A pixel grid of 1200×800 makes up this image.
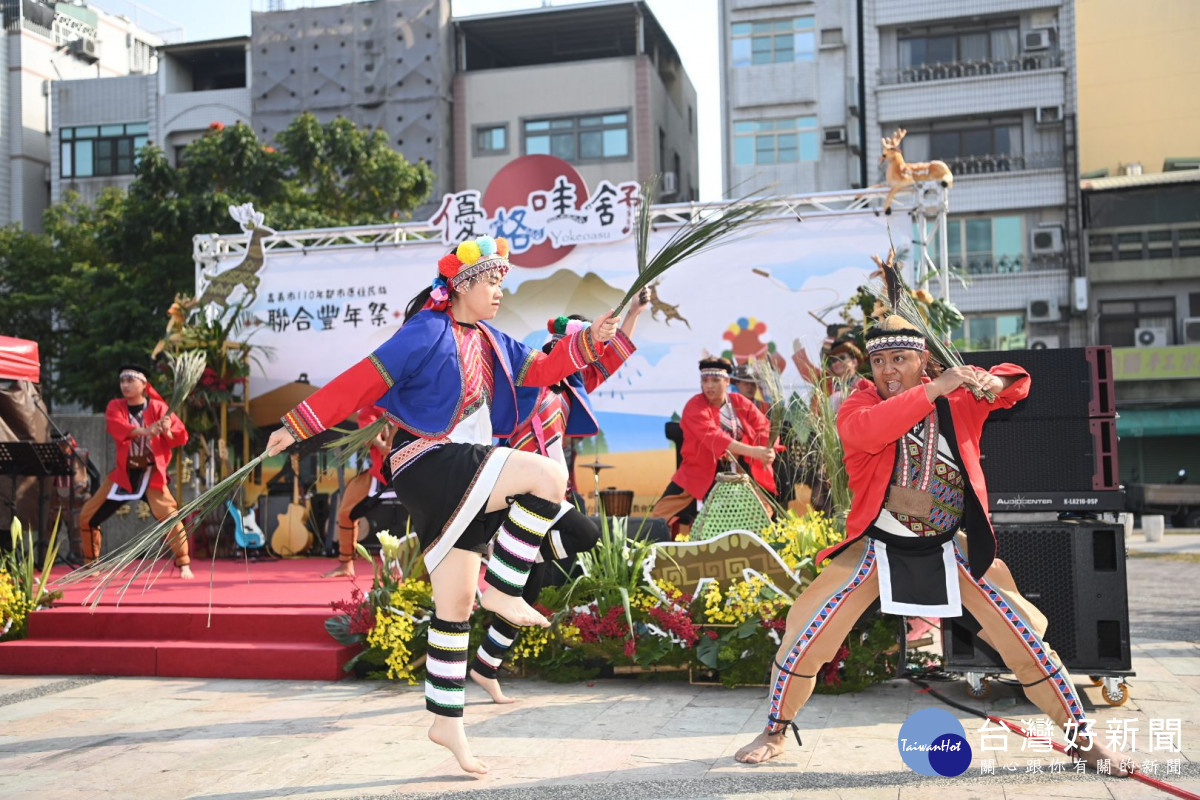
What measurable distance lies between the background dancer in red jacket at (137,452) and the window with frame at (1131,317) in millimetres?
20483

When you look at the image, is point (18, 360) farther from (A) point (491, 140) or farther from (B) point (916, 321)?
(A) point (491, 140)

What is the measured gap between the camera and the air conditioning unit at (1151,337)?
23031 millimetres

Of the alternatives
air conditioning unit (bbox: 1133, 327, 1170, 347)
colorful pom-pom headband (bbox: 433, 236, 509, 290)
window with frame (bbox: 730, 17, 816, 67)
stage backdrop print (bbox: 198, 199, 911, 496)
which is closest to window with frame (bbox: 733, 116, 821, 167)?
window with frame (bbox: 730, 17, 816, 67)

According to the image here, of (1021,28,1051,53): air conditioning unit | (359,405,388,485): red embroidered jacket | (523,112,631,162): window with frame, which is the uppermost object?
(1021,28,1051,53): air conditioning unit

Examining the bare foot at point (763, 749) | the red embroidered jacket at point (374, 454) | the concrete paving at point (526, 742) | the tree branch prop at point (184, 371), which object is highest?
the tree branch prop at point (184, 371)

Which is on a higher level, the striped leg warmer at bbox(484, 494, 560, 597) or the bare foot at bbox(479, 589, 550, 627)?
the striped leg warmer at bbox(484, 494, 560, 597)

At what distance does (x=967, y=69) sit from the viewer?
23562 mm

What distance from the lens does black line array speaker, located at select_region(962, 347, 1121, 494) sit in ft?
14.5

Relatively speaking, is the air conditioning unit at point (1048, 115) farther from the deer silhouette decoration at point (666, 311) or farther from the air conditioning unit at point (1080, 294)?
the deer silhouette decoration at point (666, 311)

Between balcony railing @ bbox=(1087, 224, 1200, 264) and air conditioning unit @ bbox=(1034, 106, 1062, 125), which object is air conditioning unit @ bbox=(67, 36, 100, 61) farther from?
balcony railing @ bbox=(1087, 224, 1200, 264)

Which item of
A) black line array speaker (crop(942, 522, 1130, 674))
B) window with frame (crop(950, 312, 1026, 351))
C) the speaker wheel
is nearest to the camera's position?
black line array speaker (crop(942, 522, 1130, 674))

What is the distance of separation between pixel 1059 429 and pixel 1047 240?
789 inches

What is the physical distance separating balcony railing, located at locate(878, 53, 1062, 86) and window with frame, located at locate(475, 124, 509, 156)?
29.1ft

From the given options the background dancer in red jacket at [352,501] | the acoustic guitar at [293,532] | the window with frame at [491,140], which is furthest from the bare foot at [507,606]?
the window with frame at [491,140]
